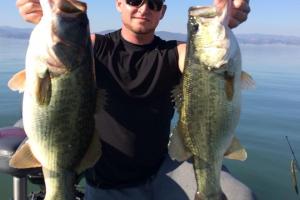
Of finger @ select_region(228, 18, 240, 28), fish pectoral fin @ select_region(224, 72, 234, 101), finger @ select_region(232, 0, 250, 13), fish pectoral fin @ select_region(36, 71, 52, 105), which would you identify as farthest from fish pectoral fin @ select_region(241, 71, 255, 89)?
fish pectoral fin @ select_region(36, 71, 52, 105)

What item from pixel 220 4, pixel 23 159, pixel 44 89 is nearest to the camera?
pixel 44 89

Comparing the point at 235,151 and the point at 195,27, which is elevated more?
the point at 195,27

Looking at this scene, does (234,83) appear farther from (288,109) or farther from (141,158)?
(288,109)

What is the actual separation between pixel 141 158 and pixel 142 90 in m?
0.81

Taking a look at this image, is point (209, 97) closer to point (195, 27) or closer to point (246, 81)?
point (246, 81)

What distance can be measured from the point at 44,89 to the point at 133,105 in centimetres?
154

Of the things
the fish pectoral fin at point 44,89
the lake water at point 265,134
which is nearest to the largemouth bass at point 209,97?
the fish pectoral fin at point 44,89

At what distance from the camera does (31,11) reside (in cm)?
393

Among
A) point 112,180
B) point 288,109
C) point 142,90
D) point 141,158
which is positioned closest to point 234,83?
point 142,90

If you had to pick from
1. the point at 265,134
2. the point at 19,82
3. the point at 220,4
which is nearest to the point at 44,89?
the point at 19,82

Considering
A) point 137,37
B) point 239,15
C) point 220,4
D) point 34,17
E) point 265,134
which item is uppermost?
point 220,4

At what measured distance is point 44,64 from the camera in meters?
3.65

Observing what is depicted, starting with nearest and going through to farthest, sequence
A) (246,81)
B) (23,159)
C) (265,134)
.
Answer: (23,159) < (246,81) < (265,134)

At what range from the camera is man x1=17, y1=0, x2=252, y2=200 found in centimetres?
500
